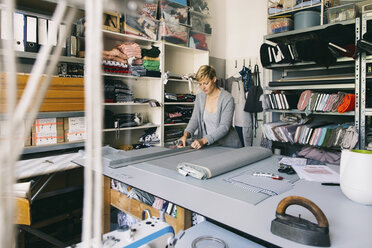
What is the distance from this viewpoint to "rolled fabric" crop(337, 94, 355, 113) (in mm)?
2449

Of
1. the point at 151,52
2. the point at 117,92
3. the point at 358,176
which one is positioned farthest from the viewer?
the point at 151,52

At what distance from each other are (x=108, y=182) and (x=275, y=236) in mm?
928

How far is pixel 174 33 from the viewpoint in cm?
323

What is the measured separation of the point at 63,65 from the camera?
7.69ft

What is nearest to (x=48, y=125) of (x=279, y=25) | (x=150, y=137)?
(x=150, y=137)

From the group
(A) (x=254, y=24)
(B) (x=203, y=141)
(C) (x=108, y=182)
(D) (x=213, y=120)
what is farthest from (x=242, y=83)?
(C) (x=108, y=182)

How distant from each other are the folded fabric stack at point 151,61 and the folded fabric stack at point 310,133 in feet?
4.82

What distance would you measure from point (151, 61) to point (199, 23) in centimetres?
100

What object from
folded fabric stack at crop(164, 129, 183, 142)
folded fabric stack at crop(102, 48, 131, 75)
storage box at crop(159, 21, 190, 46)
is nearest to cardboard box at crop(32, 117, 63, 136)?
folded fabric stack at crop(102, 48, 131, 75)

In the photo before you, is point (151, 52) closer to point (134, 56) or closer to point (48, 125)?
point (134, 56)

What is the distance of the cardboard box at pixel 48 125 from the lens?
2107mm


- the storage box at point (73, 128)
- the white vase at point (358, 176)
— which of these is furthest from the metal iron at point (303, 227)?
the storage box at point (73, 128)

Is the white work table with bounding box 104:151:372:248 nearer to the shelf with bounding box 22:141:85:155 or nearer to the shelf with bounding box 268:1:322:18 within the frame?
the shelf with bounding box 22:141:85:155

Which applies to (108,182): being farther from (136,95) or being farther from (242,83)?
(242,83)
